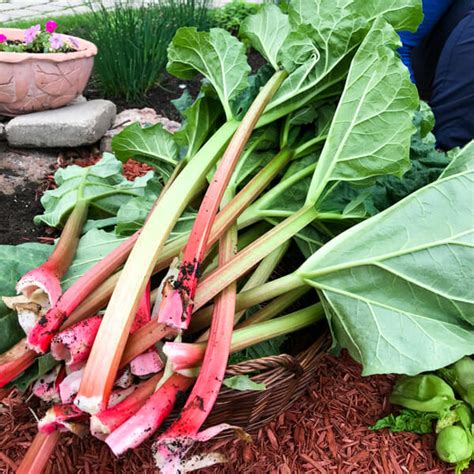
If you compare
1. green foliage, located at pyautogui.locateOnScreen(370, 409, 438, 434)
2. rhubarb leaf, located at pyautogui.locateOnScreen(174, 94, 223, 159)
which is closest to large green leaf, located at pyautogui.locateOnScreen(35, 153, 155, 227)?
rhubarb leaf, located at pyautogui.locateOnScreen(174, 94, 223, 159)

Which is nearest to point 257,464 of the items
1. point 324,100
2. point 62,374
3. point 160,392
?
point 160,392

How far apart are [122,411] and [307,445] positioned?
28.2 inches

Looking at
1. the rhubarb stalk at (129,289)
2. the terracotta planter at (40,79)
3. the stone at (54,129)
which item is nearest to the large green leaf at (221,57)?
the rhubarb stalk at (129,289)

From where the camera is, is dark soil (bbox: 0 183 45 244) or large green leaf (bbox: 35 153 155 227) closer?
large green leaf (bbox: 35 153 155 227)

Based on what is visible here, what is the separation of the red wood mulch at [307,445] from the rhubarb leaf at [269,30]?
113 cm

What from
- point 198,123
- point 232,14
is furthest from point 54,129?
point 232,14

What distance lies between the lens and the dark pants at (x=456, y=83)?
2.38 metres

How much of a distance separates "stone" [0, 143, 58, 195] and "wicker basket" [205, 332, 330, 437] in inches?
72.2

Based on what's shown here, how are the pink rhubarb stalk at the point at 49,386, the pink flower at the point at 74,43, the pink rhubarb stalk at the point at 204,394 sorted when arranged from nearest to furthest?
the pink rhubarb stalk at the point at 204,394 < the pink rhubarb stalk at the point at 49,386 < the pink flower at the point at 74,43

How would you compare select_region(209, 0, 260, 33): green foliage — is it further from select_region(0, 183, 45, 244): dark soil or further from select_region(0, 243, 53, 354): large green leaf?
select_region(0, 243, 53, 354): large green leaf

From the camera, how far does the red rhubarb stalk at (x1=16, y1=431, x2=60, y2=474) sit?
129 cm

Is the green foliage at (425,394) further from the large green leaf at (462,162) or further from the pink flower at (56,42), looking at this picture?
the pink flower at (56,42)

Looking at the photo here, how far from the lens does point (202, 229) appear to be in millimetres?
1429

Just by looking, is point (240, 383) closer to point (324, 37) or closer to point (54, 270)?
point (54, 270)
